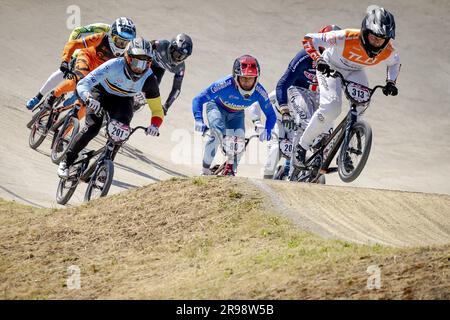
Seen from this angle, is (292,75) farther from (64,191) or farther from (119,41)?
(64,191)

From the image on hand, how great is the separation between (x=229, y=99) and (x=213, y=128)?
626mm

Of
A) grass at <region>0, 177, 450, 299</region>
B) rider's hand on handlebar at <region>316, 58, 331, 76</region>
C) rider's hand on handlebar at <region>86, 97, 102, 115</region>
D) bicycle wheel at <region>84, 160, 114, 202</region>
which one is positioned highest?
rider's hand on handlebar at <region>316, 58, 331, 76</region>

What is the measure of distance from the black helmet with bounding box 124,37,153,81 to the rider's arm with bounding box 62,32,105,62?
2.88 metres

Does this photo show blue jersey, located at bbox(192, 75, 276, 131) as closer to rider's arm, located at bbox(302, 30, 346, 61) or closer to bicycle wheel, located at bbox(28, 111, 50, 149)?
rider's arm, located at bbox(302, 30, 346, 61)

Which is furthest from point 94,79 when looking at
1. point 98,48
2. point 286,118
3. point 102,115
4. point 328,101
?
point 328,101

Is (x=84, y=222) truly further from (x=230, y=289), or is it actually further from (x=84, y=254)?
(x=230, y=289)

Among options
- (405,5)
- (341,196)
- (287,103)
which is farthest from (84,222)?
(405,5)

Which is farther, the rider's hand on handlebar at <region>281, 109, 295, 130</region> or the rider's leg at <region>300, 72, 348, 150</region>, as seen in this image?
the rider's hand on handlebar at <region>281, 109, 295, 130</region>

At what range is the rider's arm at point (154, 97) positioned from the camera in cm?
1245

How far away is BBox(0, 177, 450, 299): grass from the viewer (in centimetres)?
673

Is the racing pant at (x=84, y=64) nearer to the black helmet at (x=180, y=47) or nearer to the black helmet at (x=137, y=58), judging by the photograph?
the black helmet at (x=180, y=47)

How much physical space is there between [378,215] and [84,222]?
12.4 ft

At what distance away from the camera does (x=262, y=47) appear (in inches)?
1075

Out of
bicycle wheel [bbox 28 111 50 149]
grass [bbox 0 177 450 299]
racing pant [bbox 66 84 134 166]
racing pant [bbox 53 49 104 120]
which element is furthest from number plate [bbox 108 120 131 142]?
bicycle wheel [bbox 28 111 50 149]
